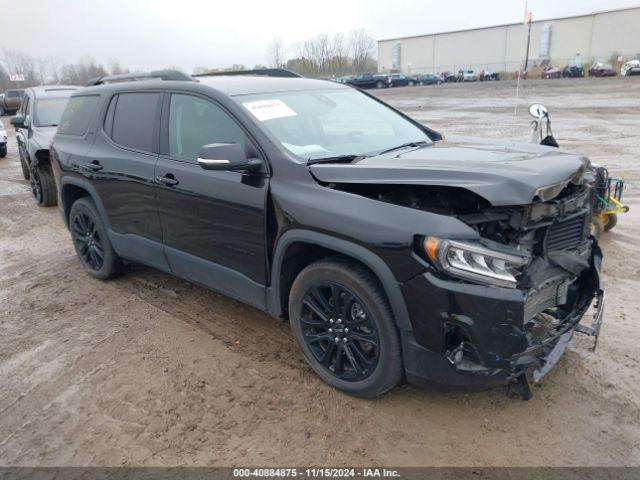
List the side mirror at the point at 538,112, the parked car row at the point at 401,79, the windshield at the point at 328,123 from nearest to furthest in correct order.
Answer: the windshield at the point at 328,123 < the side mirror at the point at 538,112 < the parked car row at the point at 401,79

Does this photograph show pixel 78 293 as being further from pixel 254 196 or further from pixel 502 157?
pixel 502 157

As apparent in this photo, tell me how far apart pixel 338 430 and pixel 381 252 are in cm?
105

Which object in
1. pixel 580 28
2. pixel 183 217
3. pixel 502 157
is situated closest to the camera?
pixel 502 157

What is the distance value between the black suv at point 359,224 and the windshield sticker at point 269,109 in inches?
0.6

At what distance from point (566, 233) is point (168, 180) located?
280 cm

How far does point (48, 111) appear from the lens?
31.0 ft

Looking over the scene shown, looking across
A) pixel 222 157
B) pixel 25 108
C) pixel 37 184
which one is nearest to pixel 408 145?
pixel 222 157

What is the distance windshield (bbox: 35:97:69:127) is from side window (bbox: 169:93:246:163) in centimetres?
632

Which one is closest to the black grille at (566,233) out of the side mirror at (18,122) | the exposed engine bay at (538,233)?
the exposed engine bay at (538,233)

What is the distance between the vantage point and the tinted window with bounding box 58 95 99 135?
16.4 feet

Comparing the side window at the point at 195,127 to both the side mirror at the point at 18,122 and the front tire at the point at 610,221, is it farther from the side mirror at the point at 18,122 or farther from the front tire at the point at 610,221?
the side mirror at the point at 18,122

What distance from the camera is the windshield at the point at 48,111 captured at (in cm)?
926

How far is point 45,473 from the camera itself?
2.72 m

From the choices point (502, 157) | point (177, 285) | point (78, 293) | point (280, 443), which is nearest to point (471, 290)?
point (502, 157)
